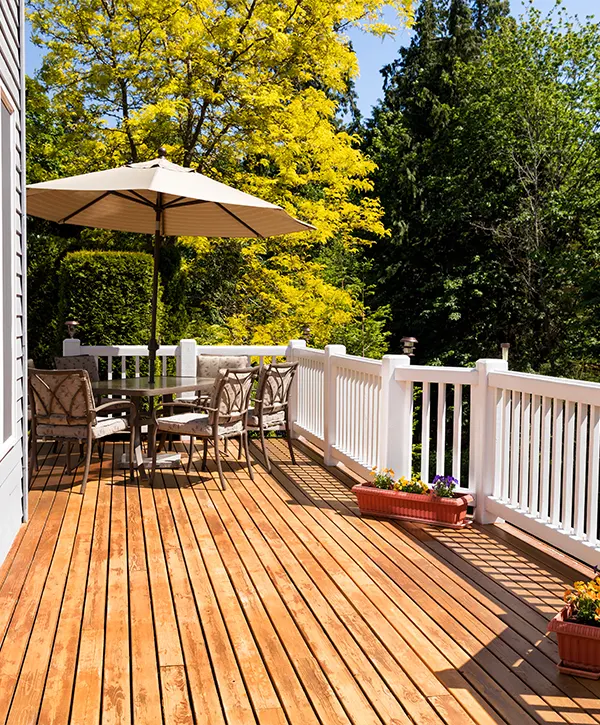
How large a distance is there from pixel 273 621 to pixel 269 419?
126 inches

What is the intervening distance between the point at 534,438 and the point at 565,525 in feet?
1.57

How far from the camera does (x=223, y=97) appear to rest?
10.5 m

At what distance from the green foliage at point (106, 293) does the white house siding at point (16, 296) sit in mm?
3764

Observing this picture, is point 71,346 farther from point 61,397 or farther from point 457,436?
point 457,436

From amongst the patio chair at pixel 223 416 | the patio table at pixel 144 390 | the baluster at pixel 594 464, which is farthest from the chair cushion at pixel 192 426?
the baluster at pixel 594 464

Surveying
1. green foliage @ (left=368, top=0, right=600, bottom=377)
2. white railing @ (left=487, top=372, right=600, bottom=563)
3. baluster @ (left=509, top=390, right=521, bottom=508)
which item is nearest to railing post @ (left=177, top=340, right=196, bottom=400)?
white railing @ (left=487, top=372, right=600, bottom=563)

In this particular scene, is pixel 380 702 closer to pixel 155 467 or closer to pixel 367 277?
pixel 155 467

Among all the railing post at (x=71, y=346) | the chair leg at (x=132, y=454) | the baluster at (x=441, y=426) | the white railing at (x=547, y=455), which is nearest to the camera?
the white railing at (x=547, y=455)

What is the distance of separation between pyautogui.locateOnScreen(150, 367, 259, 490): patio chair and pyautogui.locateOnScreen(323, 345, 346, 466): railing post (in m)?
0.82

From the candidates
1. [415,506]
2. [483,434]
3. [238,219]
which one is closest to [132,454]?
[238,219]

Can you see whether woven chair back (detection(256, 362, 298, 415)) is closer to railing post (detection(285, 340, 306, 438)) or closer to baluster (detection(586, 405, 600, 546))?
railing post (detection(285, 340, 306, 438))

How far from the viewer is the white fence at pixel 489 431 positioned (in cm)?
367

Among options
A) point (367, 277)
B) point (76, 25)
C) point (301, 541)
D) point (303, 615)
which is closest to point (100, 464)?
point (301, 541)

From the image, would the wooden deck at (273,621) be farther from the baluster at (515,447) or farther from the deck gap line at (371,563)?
the baluster at (515,447)
